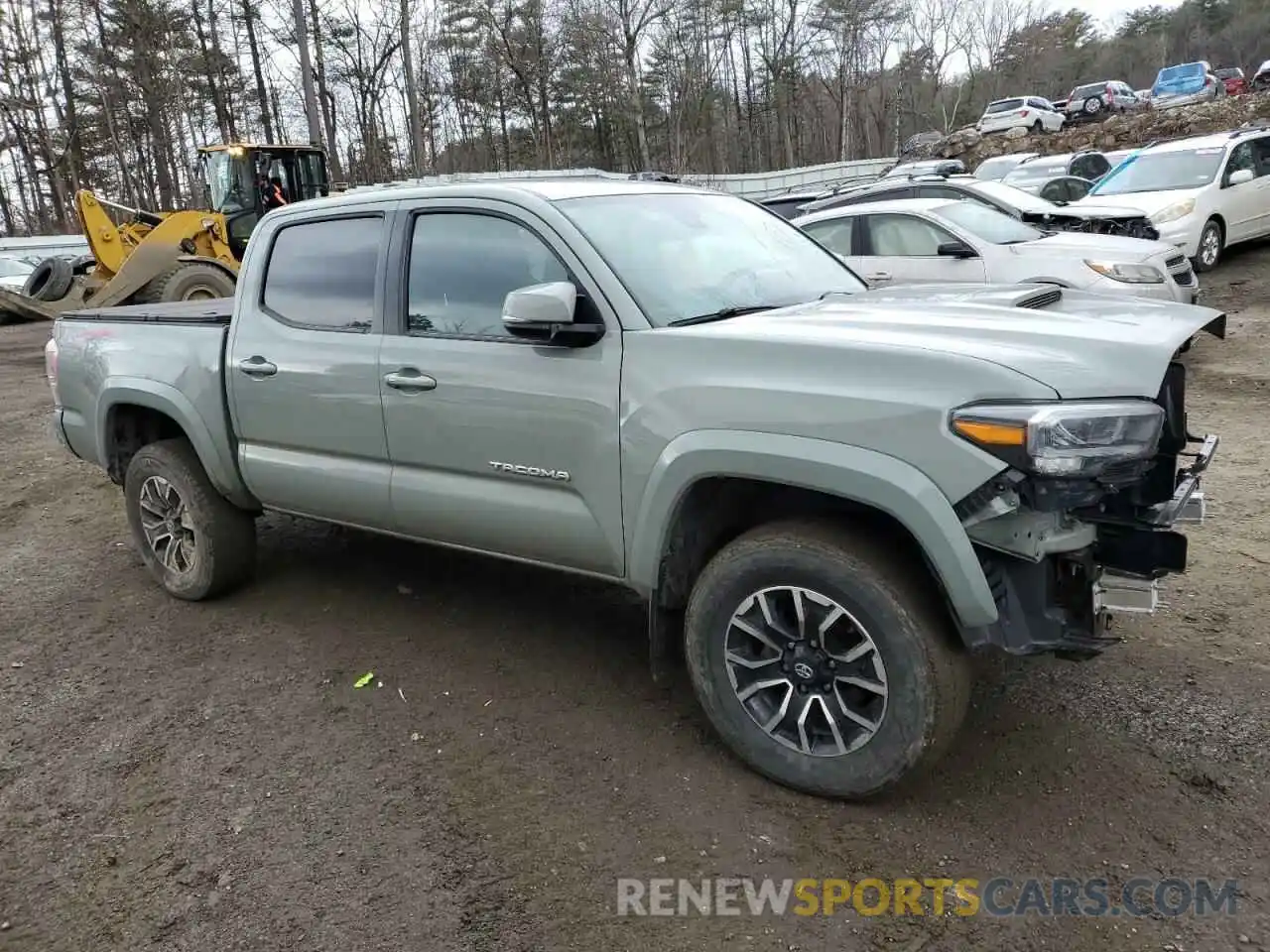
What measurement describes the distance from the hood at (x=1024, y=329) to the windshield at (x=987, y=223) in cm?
594

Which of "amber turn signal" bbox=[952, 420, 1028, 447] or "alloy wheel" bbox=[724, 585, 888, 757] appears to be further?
"alloy wheel" bbox=[724, 585, 888, 757]

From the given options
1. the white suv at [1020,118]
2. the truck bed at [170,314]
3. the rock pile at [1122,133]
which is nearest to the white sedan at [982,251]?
the truck bed at [170,314]

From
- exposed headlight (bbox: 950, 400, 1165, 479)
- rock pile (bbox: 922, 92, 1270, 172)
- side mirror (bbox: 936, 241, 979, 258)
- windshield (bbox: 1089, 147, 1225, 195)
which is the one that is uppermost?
rock pile (bbox: 922, 92, 1270, 172)

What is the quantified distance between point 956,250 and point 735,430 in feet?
21.9

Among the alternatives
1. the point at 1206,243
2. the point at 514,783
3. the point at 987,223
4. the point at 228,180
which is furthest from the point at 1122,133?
the point at 514,783

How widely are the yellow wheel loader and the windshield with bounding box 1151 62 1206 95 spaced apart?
3199cm

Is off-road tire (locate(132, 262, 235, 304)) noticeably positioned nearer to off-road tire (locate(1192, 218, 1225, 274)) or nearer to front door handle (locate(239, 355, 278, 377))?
front door handle (locate(239, 355, 278, 377))

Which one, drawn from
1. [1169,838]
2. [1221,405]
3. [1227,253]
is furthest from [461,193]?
[1227,253]

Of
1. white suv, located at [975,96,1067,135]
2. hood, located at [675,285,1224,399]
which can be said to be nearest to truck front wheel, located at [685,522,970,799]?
hood, located at [675,285,1224,399]

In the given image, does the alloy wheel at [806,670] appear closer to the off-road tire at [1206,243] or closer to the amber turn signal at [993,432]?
the amber turn signal at [993,432]

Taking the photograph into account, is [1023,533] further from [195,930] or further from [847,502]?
[195,930]

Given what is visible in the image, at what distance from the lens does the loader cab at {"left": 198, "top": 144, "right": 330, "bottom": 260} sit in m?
17.5

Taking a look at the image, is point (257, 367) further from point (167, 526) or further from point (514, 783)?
point (514, 783)

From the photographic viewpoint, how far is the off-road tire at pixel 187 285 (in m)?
15.0
